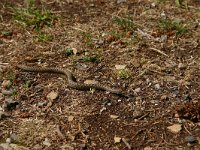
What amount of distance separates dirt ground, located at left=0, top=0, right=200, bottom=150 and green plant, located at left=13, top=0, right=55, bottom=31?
0.02 meters

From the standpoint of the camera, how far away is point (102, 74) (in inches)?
285

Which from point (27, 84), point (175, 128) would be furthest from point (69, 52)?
point (175, 128)

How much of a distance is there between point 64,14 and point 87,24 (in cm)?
56

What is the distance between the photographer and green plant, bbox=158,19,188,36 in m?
8.12

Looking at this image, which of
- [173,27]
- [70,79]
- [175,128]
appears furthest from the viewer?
[173,27]

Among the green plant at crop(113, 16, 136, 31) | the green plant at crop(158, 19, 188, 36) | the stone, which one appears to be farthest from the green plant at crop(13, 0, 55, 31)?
the stone

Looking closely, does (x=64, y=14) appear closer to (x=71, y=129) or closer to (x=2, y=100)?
(x=2, y=100)

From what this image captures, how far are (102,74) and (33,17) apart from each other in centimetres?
204

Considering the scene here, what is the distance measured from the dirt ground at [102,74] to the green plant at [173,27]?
2 centimetres

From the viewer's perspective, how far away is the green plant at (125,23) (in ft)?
27.3

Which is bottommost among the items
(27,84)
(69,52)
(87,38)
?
(27,84)

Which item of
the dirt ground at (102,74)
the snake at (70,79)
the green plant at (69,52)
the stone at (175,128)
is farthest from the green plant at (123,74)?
the stone at (175,128)

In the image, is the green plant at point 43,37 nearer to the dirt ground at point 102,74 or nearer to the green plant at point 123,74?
the dirt ground at point 102,74

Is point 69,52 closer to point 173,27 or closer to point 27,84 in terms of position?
point 27,84
